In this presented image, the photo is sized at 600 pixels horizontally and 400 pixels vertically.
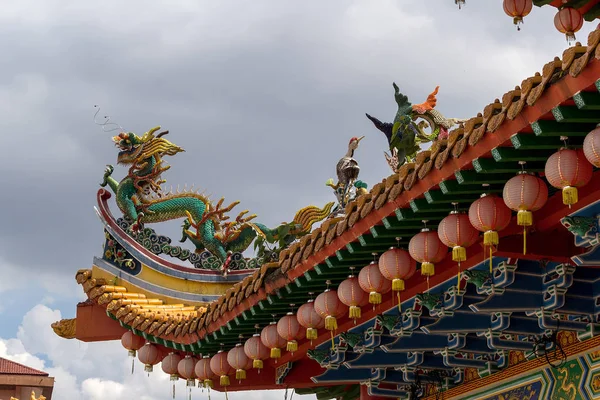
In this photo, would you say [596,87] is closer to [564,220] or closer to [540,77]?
[540,77]

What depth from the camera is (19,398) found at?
2375 centimetres

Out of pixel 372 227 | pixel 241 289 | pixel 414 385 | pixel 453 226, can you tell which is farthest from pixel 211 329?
pixel 453 226

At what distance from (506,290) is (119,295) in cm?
767

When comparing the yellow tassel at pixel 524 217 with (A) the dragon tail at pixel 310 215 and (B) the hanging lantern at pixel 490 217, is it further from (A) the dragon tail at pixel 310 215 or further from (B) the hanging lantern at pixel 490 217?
(A) the dragon tail at pixel 310 215

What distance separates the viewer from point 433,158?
8547 millimetres

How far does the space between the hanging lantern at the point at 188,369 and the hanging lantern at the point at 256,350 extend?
1835 mm

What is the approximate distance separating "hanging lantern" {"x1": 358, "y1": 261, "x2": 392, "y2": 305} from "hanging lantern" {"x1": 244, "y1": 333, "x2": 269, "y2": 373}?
299cm

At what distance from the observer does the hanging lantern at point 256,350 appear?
42.0ft

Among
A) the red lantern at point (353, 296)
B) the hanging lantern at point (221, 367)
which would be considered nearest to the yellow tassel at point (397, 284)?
the red lantern at point (353, 296)

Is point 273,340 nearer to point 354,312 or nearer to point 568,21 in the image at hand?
point 354,312

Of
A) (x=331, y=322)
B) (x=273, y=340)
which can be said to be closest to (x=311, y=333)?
(x=331, y=322)

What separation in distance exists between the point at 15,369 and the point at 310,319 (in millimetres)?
13953

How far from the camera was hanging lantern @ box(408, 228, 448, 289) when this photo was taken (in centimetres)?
921

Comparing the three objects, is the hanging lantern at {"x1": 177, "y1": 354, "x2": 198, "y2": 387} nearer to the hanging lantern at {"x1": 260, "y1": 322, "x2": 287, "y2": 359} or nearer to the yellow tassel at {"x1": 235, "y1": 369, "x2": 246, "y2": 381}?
the yellow tassel at {"x1": 235, "y1": 369, "x2": 246, "y2": 381}
